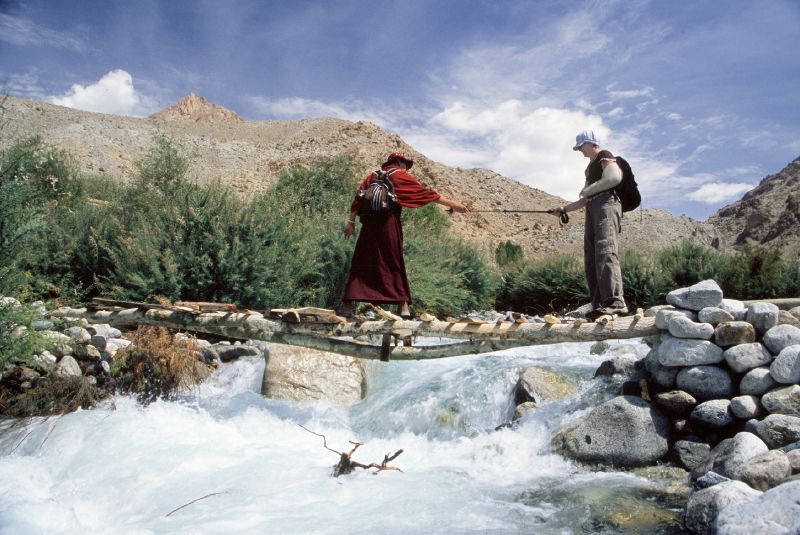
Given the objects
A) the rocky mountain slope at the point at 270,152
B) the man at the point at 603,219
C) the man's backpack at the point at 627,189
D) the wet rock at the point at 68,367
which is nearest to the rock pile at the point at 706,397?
the man at the point at 603,219

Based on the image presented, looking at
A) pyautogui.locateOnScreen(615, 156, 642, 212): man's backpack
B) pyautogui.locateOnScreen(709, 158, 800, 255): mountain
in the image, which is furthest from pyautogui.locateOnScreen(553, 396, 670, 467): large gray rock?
pyautogui.locateOnScreen(709, 158, 800, 255): mountain

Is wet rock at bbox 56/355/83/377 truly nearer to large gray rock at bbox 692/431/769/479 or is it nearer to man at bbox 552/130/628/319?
man at bbox 552/130/628/319

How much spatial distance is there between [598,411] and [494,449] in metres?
0.88

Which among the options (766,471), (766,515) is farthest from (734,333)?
(766,515)

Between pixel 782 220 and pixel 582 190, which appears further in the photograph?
pixel 782 220

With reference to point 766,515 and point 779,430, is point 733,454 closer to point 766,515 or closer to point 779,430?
point 779,430

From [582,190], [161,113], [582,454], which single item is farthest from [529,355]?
[161,113]

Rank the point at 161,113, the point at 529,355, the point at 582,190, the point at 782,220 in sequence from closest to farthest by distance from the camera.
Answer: the point at 582,190, the point at 529,355, the point at 782,220, the point at 161,113

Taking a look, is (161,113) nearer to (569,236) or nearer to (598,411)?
(569,236)

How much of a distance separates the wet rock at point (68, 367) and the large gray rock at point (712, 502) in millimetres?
4941

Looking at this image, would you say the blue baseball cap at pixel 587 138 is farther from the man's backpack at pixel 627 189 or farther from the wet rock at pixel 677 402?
the wet rock at pixel 677 402

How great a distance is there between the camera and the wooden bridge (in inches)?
195

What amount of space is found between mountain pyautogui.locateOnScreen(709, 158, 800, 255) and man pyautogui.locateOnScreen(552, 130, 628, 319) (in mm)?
17147

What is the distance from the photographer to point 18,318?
505 cm
